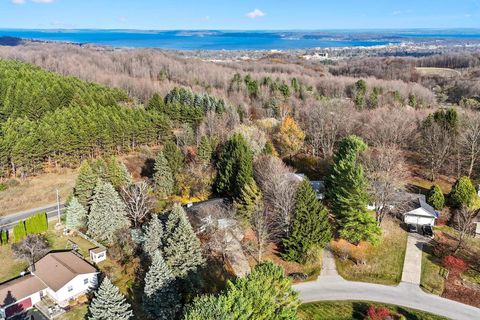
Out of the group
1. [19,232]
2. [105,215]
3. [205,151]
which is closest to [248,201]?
[205,151]

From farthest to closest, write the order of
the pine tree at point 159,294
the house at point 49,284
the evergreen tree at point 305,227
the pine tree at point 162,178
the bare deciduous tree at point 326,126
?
the bare deciduous tree at point 326,126, the pine tree at point 162,178, the evergreen tree at point 305,227, the house at point 49,284, the pine tree at point 159,294

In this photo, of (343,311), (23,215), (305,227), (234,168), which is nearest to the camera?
(343,311)

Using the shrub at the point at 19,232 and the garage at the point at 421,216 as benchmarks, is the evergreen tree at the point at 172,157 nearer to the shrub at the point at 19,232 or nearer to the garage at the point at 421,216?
the shrub at the point at 19,232

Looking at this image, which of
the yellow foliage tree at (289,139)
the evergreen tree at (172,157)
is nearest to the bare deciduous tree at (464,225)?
the yellow foliage tree at (289,139)

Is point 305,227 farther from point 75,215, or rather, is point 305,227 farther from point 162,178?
point 75,215

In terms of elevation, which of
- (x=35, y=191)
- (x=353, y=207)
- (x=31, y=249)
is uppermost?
(x=353, y=207)

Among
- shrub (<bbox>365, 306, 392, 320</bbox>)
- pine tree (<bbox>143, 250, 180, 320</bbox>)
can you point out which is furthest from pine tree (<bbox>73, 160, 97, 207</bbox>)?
shrub (<bbox>365, 306, 392, 320</bbox>)
